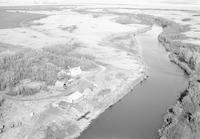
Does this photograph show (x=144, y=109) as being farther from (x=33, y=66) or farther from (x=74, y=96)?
(x=33, y=66)

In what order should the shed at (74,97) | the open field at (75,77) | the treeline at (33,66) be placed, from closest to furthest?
1. the open field at (75,77)
2. the shed at (74,97)
3. the treeline at (33,66)

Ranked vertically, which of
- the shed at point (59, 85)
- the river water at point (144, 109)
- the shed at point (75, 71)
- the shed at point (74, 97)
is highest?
the shed at point (75, 71)

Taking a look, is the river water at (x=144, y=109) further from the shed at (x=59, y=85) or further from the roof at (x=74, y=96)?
the shed at (x=59, y=85)

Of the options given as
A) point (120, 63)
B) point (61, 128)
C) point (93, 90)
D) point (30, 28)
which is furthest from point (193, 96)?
point (30, 28)

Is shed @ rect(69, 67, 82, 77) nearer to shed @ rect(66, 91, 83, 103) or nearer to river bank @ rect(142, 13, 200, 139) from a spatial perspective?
shed @ rect(66, 91, 83, 103)

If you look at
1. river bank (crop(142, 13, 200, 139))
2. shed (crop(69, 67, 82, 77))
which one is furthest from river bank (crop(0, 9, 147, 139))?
river bank (crop(142, 13, 200, 139))

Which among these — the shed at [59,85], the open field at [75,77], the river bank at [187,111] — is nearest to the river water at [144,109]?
the open field at [75,77]

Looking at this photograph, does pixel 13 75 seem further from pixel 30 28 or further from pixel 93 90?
pixel 30 28

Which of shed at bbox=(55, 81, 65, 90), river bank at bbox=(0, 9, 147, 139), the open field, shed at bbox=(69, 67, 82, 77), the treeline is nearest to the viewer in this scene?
the open field

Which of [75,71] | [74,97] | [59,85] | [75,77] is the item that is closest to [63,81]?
[59,85]
